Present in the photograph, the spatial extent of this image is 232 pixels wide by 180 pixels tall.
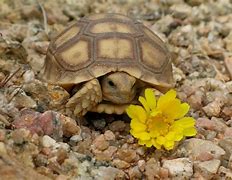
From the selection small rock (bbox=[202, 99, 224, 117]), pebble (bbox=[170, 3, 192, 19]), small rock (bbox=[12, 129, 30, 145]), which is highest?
small rock (bbox=[12, 129, 30, 145])

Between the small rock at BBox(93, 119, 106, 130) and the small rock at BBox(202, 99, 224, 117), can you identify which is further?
the small rock at BBox(202, 99, 224, 117)

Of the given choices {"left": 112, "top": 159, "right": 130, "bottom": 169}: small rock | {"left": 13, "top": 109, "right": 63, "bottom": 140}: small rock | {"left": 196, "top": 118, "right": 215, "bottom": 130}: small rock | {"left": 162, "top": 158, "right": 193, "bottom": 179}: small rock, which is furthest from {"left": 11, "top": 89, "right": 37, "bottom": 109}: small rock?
{"left": 196, "top": 118, "right": 215, "bottom": 130}: small rock

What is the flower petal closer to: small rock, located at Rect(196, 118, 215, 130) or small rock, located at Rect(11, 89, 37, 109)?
small rock, located at Rect(196, 118, 215, 130)

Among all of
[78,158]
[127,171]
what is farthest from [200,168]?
[78,158]

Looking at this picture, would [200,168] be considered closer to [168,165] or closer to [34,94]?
[168,165]

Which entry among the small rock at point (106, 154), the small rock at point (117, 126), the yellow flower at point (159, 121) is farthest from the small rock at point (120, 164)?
the small rock at point (117, 126)

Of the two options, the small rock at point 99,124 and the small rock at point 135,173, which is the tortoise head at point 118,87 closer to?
the small rock at point 99,124
